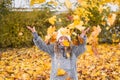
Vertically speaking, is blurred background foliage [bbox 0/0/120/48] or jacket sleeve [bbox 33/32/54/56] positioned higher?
blurred background foliage [bbox 0/0/120/48]

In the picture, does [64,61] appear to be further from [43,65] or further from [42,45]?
[43,65]

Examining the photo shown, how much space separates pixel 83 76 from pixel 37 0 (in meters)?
4.22

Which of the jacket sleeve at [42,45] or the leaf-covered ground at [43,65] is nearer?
the jacket sleeve at [42,45]

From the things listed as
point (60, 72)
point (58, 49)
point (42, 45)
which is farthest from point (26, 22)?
point (60, 72)

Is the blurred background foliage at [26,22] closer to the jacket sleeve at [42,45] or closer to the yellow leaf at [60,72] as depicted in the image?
the jacket sleeve at [42,45]

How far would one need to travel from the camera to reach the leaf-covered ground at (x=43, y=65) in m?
8.65

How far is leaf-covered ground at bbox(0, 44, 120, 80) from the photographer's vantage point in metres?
8.65

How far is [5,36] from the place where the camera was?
12.0 m

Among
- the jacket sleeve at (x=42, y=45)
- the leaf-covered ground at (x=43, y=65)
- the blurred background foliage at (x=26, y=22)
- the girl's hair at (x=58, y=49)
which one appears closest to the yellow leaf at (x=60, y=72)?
the girl's hair at (x=58, y=49)

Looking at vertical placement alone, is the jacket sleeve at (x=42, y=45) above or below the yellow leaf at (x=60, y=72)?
above

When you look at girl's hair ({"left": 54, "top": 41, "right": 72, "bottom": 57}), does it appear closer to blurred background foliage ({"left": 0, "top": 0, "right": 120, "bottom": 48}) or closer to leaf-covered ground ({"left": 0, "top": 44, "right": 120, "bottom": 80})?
leaf-covered ground ({"left": 0, "top": 44, "right": 120, "bottom": 80})

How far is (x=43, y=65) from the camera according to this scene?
9.80m

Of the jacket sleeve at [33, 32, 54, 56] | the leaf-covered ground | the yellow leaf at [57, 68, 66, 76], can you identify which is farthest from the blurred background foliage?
the yellow leaf at [57, 68, 66, 76]

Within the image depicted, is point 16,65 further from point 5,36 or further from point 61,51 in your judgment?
point 61,51
